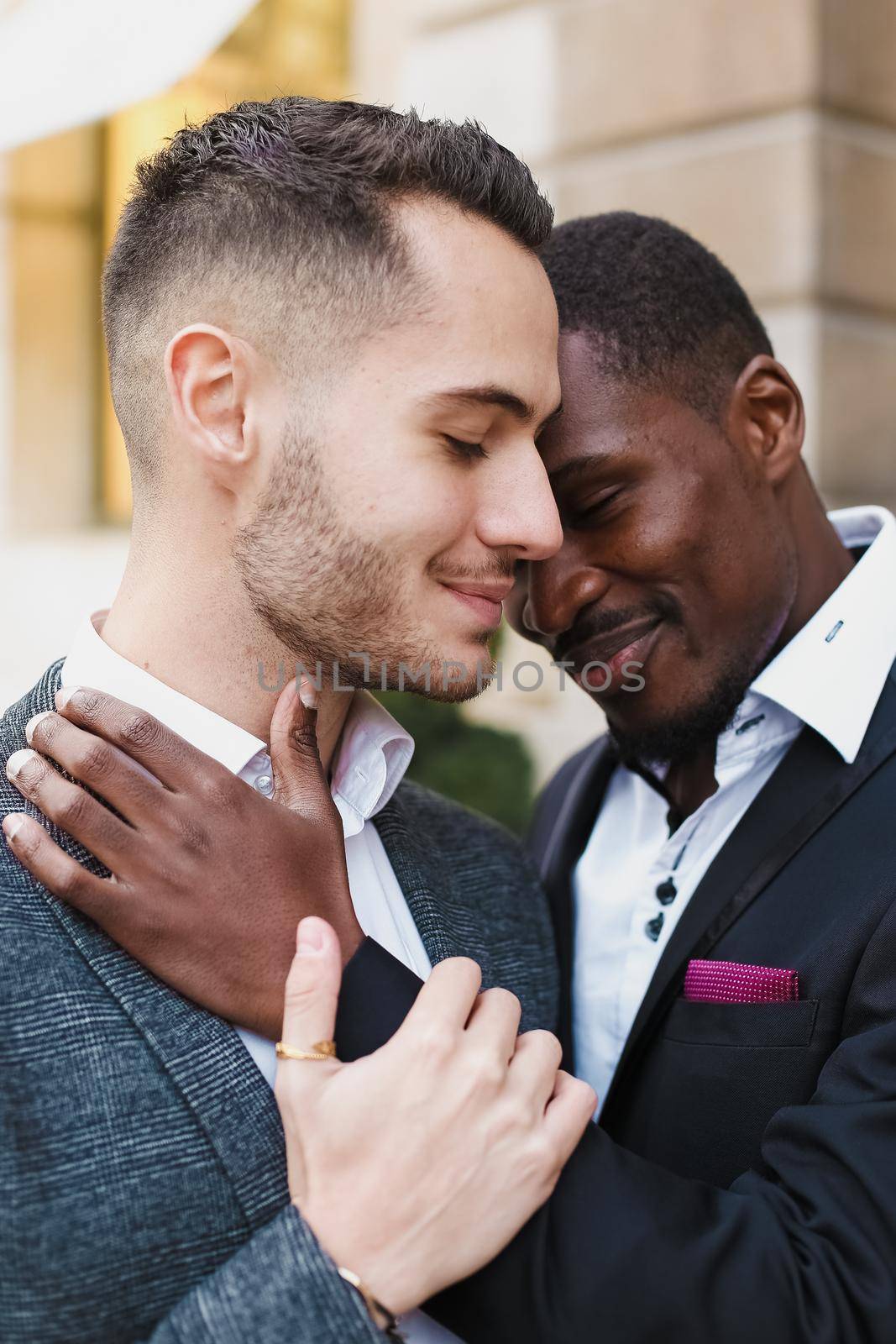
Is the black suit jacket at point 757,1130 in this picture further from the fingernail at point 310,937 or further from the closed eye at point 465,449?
the closed eye at point 465,449

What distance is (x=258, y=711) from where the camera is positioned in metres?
2.00

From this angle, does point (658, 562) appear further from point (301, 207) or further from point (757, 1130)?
point (757, 1130)

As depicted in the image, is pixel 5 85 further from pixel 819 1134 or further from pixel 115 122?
pixel 819 1134

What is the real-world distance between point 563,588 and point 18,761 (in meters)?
1.06

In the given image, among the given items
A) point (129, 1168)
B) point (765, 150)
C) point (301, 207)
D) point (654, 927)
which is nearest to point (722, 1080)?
point (654, 927)

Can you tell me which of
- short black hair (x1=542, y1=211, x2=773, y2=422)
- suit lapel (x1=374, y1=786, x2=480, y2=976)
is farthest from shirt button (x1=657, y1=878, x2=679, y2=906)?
short black hair (x1=542, y1=211, x2=773, y2=422)

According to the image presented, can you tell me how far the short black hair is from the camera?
235 centimetres

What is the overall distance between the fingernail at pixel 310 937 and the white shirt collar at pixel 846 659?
3.18 feet

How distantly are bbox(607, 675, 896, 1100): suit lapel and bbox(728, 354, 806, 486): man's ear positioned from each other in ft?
1.63

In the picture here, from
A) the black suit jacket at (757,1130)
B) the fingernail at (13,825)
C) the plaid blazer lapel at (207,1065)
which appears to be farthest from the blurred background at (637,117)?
the plaid blazer lapel at (207,1065)

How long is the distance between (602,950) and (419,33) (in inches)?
176

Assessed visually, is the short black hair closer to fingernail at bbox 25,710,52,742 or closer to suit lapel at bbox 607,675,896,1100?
suit lapel at bbox 607,675,896,1100

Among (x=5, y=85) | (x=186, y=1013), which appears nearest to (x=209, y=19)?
(x=5, y=85)

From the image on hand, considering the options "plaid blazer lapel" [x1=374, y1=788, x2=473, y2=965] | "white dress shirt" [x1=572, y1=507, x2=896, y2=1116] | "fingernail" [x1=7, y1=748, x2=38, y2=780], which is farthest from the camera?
"white dress shirt" [x1=572, y1=507, x2=896, y2=1116]
